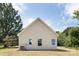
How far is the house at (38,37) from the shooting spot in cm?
1573

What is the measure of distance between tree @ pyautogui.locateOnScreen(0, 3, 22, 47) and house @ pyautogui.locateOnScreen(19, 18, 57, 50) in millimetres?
552

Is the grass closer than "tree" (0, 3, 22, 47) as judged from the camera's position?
Yes

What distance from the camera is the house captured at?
15.7 m

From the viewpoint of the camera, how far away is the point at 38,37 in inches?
633

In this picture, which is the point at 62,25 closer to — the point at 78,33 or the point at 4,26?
the point at 78,33

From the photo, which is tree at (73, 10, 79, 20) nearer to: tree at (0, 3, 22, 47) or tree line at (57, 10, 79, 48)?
tree line at (57, 10, 79, 48)

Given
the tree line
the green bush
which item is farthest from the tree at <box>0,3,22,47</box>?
the tree line

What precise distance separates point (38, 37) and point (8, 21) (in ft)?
5.20

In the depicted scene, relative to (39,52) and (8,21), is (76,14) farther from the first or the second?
(8,21)

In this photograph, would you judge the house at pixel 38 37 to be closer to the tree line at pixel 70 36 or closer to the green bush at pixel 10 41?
the green bush at pixel 10 41

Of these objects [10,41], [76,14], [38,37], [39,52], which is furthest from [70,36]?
[10,41]

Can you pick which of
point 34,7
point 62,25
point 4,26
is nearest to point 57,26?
point 62,25

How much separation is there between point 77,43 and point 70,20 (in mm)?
972

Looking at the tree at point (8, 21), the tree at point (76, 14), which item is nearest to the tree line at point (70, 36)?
the tree at point (76, 14)
